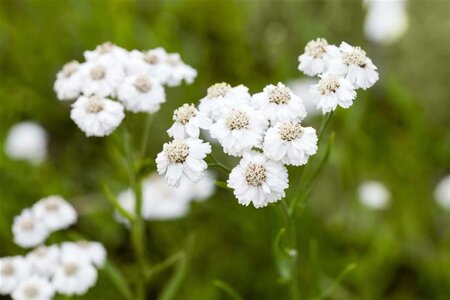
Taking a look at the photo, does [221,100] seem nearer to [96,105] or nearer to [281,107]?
[281,107]

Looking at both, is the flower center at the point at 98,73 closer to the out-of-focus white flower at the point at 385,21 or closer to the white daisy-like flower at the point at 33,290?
the white daisy-like flower at the point at 33,290

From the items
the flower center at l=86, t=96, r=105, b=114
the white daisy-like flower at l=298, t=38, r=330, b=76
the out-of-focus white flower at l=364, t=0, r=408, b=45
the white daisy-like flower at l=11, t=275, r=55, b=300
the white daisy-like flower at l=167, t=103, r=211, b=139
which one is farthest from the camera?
the out-of-focus white flower at l=364, t=0, r=408, b=45

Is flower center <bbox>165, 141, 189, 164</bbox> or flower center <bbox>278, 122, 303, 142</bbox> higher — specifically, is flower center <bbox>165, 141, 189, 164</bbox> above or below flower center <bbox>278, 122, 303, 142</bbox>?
below

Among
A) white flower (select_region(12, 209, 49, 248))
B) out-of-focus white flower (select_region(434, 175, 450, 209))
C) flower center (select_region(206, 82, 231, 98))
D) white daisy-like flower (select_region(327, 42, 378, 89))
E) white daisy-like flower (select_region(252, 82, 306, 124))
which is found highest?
out-of-focus white flower (select_region(434, 175, 450, 209))

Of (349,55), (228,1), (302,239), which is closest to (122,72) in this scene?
(349,55)

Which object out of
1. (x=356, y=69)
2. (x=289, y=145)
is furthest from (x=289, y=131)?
(x=356, y=69)

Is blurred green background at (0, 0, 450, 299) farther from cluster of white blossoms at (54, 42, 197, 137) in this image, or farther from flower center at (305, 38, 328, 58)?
flower center at (305, 38, 328, 58)

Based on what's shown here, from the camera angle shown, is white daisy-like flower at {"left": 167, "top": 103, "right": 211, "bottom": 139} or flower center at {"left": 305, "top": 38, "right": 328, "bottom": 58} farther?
flower center at {"left": 305, "top": 38, "right": 328, "bottom": 58}

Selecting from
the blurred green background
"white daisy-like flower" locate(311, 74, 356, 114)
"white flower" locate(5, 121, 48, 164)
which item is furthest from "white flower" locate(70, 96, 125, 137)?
"white flower" locate(5, 121, 48, 164)
